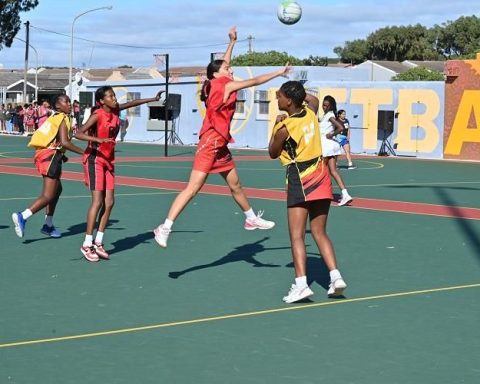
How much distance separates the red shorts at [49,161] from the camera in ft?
40.5

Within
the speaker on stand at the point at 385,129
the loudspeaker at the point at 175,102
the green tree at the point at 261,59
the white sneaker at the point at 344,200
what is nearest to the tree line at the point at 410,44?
the green tree at the point at 261,59

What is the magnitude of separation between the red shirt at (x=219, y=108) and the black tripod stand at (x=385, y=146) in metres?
29.8

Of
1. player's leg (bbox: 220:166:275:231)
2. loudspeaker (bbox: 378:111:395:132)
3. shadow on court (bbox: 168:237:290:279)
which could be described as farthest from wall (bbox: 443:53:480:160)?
player's leg (bbox: 220:166:275:231)

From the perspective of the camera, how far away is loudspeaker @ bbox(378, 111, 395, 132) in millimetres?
39656

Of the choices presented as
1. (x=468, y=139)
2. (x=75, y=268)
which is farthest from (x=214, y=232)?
(x=468, y=139)

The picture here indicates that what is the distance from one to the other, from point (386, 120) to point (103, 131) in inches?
1169

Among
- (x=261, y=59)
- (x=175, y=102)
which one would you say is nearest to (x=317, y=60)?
(x=261, y=59)

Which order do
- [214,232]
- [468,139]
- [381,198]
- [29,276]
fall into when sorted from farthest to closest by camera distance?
[468,139], [381,198], [214,232], [29,276]

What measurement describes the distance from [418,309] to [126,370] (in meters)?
3.01

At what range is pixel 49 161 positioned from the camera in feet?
40.5

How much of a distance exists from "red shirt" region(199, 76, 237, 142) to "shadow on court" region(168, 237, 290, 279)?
138cm

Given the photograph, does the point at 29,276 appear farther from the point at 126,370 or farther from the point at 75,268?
the point at 126,370

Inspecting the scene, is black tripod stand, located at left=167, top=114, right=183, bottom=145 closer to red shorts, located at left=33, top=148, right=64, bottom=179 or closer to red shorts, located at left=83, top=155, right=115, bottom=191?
red shorts, located at left=33, top=148, right=64, bottom=179

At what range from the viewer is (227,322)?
25.9ft
